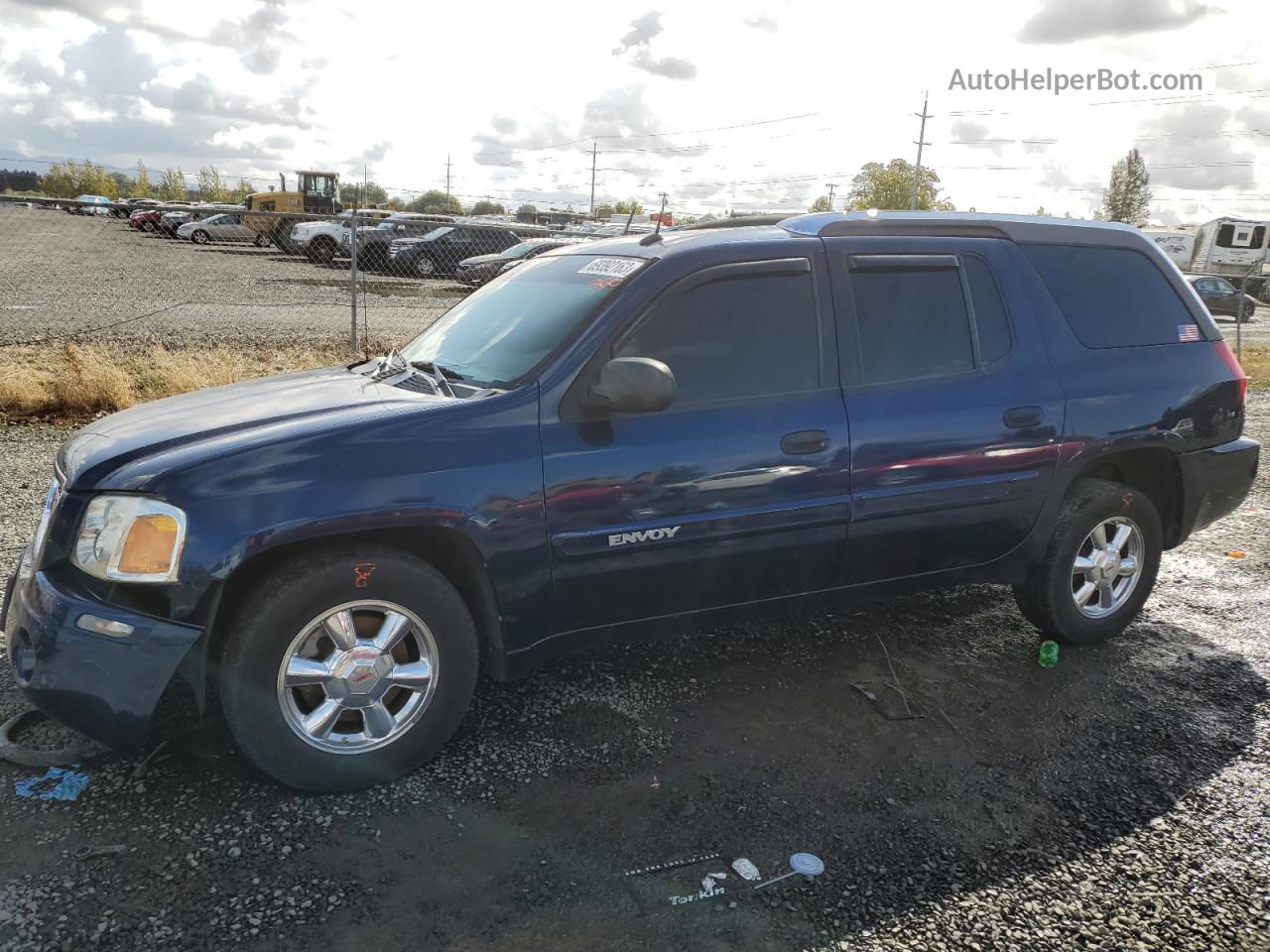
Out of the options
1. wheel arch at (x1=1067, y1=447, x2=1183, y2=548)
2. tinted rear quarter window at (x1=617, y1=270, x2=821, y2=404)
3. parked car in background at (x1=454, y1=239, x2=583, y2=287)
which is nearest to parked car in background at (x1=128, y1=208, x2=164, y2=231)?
parked car in background at (x1=454, y1=239, x2=583, y2=287)

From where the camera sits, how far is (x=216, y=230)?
33.1 m

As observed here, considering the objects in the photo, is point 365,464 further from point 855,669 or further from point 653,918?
point 855,669

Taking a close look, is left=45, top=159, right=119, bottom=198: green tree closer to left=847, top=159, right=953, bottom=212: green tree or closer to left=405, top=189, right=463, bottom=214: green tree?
left=405, top=189, right=463, bottom=214: green tree

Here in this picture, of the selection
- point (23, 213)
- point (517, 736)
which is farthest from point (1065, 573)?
point (23, 213)

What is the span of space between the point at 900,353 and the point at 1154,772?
1803 millimetres

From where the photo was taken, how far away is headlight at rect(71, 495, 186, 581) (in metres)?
2.82

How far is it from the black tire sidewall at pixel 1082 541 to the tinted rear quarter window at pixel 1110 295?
696 mm

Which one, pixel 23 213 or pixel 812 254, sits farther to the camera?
pixel 23 213

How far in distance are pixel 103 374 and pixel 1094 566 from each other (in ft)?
26.2

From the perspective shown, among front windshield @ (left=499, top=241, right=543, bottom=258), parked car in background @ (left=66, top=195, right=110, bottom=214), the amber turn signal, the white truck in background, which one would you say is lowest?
the amber turn signal

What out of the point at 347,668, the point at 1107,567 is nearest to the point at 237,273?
the point at 347,668

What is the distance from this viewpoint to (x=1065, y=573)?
438 cm

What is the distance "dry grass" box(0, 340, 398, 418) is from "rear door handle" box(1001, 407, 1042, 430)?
6543mm

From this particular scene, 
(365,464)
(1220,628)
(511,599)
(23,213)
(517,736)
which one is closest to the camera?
(365,464)
